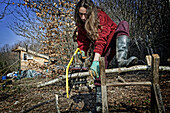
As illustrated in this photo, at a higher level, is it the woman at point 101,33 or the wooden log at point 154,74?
the woman at point 101,33

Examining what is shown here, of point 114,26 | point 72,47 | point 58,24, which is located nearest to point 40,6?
point 58,24

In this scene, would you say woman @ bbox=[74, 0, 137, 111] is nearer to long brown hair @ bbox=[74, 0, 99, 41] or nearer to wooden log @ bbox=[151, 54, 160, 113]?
long brown hair @ bbox=[74, 0, 99, 41]

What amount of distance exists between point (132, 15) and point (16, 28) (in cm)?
1167

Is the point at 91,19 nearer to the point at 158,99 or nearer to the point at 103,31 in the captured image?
the point at 103,31

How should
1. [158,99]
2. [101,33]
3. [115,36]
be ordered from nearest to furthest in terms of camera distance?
[158,99] → [101,33] → [115,36]

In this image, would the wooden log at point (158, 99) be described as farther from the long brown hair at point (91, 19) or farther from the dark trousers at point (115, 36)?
the long brown hair at point (91, 19)

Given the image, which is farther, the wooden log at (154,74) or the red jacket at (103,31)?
the red jacket at (103,31)

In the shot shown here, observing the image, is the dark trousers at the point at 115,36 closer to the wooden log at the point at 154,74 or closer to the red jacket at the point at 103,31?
the red jacket at the point at 103,31

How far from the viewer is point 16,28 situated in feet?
37.5

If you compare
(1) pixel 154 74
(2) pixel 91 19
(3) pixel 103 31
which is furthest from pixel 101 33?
(1) pixel 154 74

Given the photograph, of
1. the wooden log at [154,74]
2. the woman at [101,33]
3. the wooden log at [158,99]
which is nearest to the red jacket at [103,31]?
the woman at [101,33]

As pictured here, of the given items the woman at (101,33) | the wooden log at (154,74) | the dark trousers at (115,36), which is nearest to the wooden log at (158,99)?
the wooden log at (154,74)

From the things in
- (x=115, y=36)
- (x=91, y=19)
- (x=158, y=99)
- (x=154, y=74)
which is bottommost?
(x=158, y=99)

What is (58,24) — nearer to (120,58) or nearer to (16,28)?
(120,58)
